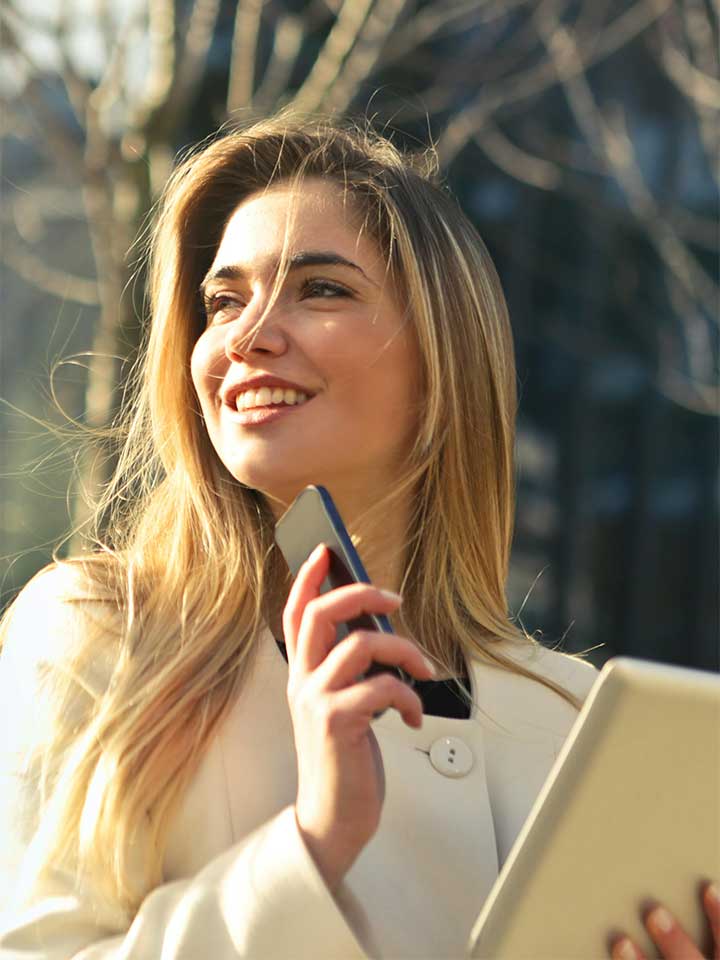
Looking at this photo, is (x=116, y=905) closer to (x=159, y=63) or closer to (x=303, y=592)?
(x=303, y=592)

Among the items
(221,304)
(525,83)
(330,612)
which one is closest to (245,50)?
(525,83)

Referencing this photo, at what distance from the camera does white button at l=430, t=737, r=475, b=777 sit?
2193 mm

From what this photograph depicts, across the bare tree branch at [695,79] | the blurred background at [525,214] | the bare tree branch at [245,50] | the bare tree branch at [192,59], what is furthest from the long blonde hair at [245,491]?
the bare tree branch at [695,79]

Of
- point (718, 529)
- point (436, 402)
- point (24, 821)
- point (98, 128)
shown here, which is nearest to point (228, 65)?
point (98, 128)

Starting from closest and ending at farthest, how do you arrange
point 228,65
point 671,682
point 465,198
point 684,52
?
point 671,682 < point 684,52 < point 228,65 < point 465,198

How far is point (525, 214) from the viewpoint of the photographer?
979cm

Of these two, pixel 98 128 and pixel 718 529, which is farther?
pixel 718 529

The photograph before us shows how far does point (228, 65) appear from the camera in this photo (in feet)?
26.8

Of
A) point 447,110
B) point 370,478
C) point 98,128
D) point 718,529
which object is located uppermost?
point 447,110

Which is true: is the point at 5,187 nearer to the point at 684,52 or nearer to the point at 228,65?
the point at 228,65

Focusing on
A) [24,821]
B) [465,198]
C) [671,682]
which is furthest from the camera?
[465,198]

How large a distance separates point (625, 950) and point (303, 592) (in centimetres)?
56

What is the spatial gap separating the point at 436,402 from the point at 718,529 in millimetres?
7898

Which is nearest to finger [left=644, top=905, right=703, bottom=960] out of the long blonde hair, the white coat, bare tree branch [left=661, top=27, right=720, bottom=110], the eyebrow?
the white coat
